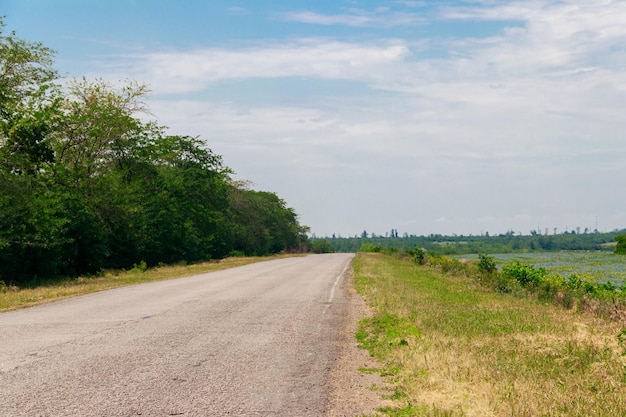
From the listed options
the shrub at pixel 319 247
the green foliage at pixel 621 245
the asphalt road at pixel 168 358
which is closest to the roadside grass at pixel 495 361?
the asphalt road at pixel 168 358

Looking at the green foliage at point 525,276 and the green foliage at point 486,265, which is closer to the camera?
the green foliage at point 525,276

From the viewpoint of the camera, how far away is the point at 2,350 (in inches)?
356

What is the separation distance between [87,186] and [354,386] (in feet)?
88.1

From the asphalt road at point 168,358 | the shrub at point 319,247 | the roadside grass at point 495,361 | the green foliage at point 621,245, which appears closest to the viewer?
the asphalt road at point 168,358

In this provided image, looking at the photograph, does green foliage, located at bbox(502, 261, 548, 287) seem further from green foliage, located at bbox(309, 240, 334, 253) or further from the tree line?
green foliage, located at bbox(309, 240, 334, 253)

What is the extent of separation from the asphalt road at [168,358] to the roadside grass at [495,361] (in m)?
1.11

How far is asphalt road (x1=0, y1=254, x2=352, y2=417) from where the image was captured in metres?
6.27

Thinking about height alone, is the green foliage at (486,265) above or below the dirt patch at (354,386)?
above

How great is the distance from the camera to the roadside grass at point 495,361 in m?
6.38

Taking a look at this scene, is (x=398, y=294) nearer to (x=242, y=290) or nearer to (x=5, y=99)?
(x=242, y=290)

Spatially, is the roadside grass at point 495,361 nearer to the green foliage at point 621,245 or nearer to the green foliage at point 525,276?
the green foliage at point 525,276

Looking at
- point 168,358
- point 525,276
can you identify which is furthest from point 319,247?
point 168,358

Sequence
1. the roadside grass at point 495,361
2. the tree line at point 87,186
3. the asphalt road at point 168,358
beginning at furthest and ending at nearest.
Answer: the tree line at point 87,186 < the roadside grass at point 495,361 < the asphalt road at point 168,358

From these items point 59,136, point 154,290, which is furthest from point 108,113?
point 154,290
